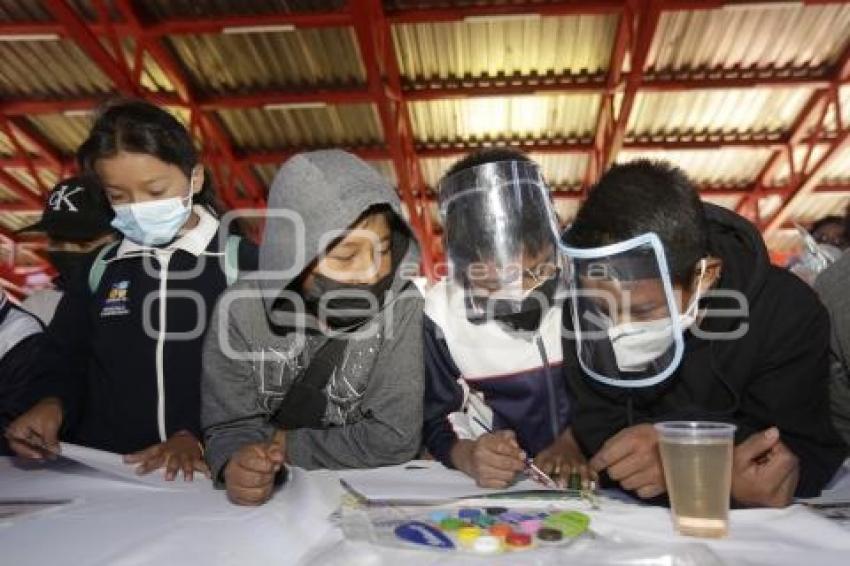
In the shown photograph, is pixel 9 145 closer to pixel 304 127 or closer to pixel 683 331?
pixel 304 127

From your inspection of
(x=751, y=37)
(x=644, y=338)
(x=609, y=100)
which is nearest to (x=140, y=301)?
(x=644, y=338)

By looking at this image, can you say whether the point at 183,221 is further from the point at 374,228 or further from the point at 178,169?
the point at 374,228

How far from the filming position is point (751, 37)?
7.60 m

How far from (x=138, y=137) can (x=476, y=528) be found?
1419mm

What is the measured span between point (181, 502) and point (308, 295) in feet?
1.71

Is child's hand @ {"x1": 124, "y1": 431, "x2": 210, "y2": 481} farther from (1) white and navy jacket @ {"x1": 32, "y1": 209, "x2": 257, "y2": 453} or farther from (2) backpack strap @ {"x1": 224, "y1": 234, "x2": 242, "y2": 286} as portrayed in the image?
(2) backpack strap @ {"x1": 224, "y1": 234, "x2": 242, "y2": 286}

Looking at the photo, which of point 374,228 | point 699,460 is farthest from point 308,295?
point 699,460

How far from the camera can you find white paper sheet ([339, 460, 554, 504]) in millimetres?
1245

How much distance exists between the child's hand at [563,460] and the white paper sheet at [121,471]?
716 mm

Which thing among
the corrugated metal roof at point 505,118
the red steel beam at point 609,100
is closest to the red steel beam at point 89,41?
the corrugated metal roof at point 505,118

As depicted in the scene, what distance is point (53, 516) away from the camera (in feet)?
3.86

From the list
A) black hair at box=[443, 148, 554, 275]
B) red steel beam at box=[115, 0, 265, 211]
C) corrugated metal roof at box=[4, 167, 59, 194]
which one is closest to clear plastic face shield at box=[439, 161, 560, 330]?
black hair at box=[443, 148, 554, 275]

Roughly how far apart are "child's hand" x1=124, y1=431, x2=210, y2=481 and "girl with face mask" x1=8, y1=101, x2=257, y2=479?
0.17 meters

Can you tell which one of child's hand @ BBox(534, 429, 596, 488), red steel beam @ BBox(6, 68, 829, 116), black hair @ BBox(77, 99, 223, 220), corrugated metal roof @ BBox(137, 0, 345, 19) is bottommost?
child's hand @ BBox(534, 429, 596, 488)
